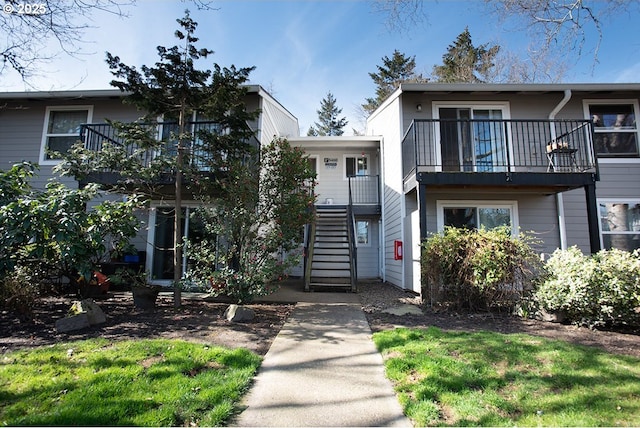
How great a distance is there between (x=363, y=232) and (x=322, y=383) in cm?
941

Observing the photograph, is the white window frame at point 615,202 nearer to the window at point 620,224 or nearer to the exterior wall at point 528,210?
the window at point 620,224

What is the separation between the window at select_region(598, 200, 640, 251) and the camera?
27.0 feet

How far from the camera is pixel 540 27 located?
5.05 meters

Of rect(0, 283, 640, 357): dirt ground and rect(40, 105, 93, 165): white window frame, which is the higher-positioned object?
rect(40, 105, 93, 165): white window frame

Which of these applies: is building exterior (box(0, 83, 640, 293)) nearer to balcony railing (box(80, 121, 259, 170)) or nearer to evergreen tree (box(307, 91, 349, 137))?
balcony railing (box(80, 121, 259, 170))

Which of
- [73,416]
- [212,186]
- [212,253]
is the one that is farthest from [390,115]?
[73,416]

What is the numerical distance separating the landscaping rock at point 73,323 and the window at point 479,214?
26.0 ft

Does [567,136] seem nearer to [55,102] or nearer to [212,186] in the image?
[212,186]

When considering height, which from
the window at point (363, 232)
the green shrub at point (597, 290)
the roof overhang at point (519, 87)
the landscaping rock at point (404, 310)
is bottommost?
the landscaping rock at point (404, 310)

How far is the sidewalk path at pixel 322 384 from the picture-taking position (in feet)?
7.96

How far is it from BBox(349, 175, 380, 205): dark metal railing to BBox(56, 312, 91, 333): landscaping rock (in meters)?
9.14

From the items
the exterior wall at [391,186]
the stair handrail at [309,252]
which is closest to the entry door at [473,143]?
the exterior wall at [391,186]

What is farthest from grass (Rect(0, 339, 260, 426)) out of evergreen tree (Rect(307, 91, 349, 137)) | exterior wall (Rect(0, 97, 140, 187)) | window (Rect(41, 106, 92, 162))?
evergreen tree (Rect(307, 91, 349, 137))

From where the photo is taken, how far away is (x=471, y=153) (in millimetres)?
8898
